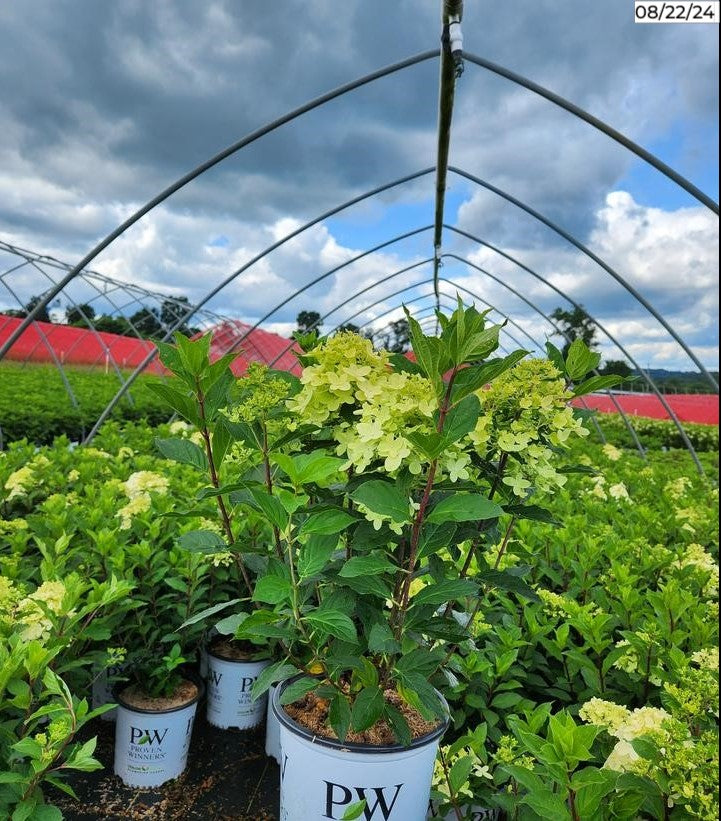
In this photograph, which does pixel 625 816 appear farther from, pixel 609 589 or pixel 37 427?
pixel 37 427

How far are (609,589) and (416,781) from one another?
1.18 meters

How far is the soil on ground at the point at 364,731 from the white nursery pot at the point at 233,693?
1054 mm

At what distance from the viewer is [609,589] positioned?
235 centimetres

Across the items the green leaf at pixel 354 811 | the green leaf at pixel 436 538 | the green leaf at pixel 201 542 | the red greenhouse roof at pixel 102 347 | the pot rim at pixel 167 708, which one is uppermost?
the red greenhouse roof at pixel 102 347

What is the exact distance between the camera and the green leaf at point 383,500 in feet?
4.12

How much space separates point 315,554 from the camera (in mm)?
1403

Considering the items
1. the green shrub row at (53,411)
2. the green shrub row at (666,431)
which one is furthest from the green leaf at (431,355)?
the green shrub row at (666,431)

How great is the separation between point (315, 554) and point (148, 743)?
4.99 feet

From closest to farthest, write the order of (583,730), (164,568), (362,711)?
(583,730), (362,711), (164,568)

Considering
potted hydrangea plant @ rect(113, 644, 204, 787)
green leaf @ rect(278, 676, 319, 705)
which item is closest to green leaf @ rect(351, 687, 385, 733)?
green leaf @ rect(278, 676, 319, 705)

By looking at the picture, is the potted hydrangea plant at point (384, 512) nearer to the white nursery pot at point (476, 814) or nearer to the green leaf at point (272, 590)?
the green leaf at point (272, 590)

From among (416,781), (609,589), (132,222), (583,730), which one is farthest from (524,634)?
(132,222)

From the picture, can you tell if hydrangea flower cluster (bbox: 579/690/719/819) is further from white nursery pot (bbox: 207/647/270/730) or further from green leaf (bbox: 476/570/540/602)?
white nursery pot (bbox: 207/647/270/730)

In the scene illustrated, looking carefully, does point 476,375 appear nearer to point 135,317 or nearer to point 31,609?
point 31,609
